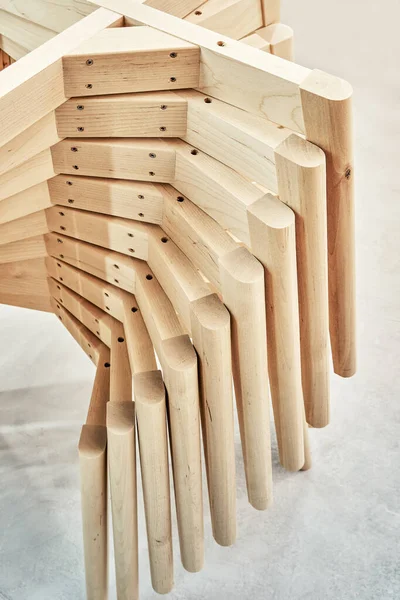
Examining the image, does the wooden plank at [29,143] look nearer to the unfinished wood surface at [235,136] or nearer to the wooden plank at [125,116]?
the wooden plank at [125,116]

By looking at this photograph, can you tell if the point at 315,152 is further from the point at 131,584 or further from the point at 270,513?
the point at 270,513

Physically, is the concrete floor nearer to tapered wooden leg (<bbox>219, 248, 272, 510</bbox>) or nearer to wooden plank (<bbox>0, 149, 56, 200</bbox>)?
tapered wooden leg (<bbox>219, 248, 272, 510</bbox>)

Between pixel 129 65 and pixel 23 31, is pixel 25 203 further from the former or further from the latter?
pixel 23 31

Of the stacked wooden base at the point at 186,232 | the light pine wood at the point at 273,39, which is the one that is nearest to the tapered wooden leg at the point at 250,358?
the stacked wooden base at the point at 186,232

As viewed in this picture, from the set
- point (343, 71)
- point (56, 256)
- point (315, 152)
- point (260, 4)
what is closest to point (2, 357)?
point (56, 256)

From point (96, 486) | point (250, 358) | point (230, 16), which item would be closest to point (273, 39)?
point (230, 16)

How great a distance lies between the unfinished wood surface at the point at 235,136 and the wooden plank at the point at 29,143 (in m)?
0.33

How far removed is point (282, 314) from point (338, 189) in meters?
0.30

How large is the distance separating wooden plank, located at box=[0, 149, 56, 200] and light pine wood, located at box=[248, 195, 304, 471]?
0.61 meters

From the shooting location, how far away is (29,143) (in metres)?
1.98

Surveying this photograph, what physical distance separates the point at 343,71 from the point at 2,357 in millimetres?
2730

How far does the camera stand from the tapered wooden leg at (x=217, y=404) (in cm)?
177

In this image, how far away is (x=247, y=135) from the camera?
1.81 m

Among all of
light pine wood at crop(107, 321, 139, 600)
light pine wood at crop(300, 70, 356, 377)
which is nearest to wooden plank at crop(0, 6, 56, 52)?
light pine wood at crop(107, 321, 139, 600)
